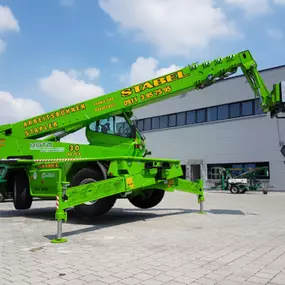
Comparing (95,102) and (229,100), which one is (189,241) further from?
(229,100)

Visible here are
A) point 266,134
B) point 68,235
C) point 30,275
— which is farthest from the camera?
point 266,134

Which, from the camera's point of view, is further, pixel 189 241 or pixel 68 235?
pixel 68 235

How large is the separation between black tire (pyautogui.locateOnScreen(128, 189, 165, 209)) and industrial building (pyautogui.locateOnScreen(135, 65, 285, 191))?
16.6 m

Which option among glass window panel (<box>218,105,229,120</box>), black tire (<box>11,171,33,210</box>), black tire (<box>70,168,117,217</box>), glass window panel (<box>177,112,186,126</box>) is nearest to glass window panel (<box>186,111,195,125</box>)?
glass window panel (<box>177,112,186,126</box>)

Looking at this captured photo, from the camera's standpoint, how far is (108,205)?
891 centimetres

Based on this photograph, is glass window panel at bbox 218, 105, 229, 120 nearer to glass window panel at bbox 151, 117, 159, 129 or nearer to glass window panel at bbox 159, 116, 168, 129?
glass window panel at bbox 159, 116, 168, 129

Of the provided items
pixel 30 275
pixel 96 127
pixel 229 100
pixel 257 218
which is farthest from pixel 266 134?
pixel 30 275

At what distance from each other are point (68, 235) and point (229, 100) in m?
24.1

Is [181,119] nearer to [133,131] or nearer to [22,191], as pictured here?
[133,131]

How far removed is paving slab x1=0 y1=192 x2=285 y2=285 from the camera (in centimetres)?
440

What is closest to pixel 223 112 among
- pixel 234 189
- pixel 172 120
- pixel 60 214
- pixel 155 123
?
pixel 172 120

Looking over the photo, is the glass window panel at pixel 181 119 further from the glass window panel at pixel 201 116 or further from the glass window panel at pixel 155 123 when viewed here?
the glass window panel at pixel 155 123

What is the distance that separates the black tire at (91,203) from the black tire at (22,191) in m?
2.23

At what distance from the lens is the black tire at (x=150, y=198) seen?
37.4 feet
